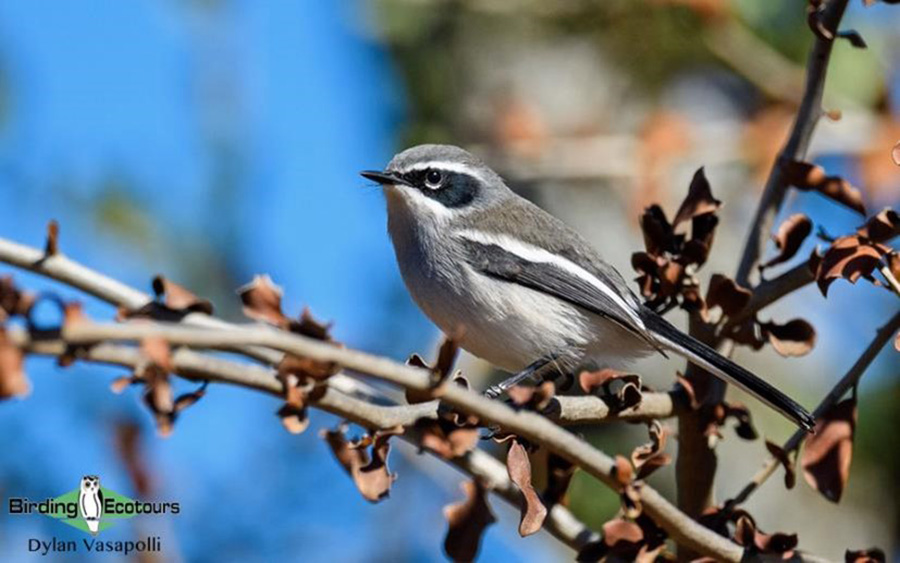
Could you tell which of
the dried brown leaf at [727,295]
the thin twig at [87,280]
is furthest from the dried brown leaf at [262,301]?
the dried brown leaf at [727,295]

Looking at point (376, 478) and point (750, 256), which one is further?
point (750, 256)

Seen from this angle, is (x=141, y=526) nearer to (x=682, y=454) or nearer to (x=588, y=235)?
(x=682, y=454)

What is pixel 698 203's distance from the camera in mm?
2311

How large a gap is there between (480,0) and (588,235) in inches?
52.9

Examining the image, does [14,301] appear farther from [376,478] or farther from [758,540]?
[758,540]

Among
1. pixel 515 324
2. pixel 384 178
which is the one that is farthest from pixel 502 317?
pixel 384 178

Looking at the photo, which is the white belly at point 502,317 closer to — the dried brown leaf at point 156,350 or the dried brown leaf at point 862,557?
the dried brown leaf at point 862,557

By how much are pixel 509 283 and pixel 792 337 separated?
1.32 m

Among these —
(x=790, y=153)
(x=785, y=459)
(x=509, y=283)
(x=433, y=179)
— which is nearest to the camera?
(x=785, y=459)

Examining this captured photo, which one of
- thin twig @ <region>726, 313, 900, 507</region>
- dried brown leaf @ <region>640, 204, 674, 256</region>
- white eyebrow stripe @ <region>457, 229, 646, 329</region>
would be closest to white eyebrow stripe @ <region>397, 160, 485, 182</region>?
white eyebrow stripe @ <region>457, 229, 646, 329</region>

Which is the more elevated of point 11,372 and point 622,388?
point 622,388

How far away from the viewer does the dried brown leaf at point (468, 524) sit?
1.86 meters

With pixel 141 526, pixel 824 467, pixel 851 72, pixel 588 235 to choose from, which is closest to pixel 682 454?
pixel 824 467

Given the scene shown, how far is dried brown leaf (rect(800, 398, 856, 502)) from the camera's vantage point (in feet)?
6.61
